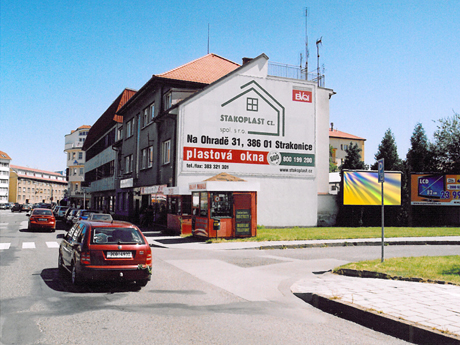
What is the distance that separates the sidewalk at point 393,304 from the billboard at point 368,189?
1970 cm

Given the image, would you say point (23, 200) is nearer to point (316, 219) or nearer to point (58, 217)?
point (58, 217)

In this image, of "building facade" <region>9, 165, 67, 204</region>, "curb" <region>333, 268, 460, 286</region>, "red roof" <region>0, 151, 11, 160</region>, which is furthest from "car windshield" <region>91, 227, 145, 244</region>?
"red roof" <region>0, 151, 11, 160</region>

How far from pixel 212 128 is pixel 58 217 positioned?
25.3m

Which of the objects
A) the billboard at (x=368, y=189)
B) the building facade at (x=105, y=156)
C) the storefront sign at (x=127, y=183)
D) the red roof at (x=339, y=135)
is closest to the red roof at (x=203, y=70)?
the storefront sign at (x=127, y=183)

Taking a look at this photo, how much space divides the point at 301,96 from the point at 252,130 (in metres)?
4.59

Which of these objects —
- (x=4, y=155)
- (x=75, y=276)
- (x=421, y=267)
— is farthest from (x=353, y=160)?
(x=4, y=155)

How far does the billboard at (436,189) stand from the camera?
3041 cm

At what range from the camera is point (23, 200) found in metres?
139

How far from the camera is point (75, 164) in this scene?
92.2 metres

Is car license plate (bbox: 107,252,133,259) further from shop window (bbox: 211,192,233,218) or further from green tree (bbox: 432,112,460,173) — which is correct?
green tree (bbox: 432,112,460,173)

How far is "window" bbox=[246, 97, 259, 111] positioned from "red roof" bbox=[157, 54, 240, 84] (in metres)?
4.55

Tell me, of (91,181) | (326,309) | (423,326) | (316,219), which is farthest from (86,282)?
(91,181)

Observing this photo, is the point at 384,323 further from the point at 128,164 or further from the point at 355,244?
the point at 128,164

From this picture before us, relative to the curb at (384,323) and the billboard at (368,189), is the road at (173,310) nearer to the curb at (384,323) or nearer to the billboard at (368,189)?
the curb at (384,323)
